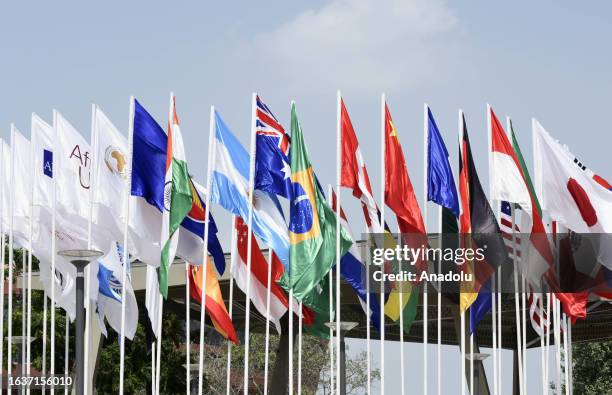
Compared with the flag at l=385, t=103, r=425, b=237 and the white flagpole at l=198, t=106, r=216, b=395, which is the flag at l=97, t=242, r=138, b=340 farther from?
the flag at l=385, t=103, r=425, b=237

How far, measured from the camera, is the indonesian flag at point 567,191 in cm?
2177

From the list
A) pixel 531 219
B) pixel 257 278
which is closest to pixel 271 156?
pixel 257 278

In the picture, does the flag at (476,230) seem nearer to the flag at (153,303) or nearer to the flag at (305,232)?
the flag at (305,232)

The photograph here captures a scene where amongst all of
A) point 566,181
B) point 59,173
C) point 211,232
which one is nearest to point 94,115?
point 59,173

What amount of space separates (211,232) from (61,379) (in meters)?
6.16

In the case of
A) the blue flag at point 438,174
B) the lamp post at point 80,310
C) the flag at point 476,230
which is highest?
the blue flag at point 438,174

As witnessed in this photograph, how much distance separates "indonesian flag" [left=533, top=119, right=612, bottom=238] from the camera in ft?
71.4

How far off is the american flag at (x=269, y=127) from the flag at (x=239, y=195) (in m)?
0.71

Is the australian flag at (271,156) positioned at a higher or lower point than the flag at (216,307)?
higher

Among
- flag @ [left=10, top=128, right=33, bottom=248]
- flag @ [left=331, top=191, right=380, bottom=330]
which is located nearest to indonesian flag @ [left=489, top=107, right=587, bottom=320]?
flag @ [left=331, top=191, right=380, bottom=330]

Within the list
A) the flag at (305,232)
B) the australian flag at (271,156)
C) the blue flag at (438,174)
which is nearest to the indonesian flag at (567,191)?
the blue flag at (438,174)

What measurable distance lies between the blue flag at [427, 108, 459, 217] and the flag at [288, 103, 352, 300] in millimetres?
2146

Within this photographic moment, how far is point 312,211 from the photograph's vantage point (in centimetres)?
2270

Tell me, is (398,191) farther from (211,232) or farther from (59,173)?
(59,173)
